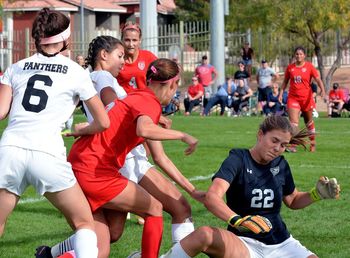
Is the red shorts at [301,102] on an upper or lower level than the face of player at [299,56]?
lower

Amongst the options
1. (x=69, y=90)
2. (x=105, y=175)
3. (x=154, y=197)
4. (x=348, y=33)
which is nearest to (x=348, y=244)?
(x=154, y=197)

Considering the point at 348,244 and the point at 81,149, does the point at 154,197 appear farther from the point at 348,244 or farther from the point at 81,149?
the point at 348,244

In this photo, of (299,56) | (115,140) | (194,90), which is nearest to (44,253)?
(115,140)

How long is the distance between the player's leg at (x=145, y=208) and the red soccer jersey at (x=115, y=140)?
19cm

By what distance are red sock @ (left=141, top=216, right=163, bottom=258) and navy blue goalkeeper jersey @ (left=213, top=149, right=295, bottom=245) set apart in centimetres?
63

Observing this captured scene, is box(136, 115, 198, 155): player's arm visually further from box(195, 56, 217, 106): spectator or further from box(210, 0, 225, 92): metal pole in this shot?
box(210, 0, 225, 92): metal pole

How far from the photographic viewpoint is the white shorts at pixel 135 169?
768 centimetres

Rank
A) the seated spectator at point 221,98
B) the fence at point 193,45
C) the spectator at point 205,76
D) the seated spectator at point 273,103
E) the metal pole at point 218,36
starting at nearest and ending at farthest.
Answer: the seated spectator at point 273,103 → the seated spectator at point 221,98 → the spectator at point 205,76 → the metal pole at point 218,36 → the fence at point 193,45

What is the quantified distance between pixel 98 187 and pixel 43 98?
844 mm

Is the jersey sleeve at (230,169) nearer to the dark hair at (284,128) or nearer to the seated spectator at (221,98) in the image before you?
the dark hair at (284,128)

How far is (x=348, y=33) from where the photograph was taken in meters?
45.5

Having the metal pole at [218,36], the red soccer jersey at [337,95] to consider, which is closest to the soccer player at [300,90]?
the red soccer jersey at [337,95]

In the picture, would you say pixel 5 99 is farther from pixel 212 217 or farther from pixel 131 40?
pixel 212 217

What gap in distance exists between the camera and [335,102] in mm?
29062
